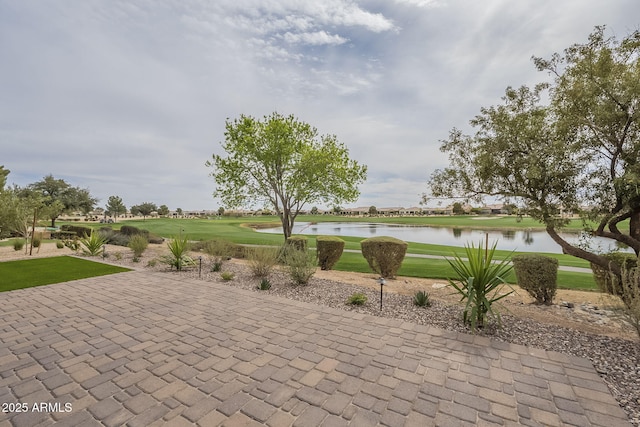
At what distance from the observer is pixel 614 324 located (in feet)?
15.6

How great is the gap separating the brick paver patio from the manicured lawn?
10.8 ft

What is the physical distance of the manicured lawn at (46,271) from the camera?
7.30 metres

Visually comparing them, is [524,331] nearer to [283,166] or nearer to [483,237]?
[283,166]

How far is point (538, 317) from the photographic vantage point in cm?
488

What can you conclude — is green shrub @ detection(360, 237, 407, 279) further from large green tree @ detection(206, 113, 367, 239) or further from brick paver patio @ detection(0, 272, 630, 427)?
large green tree @ detection(206, 113, 367, 239)

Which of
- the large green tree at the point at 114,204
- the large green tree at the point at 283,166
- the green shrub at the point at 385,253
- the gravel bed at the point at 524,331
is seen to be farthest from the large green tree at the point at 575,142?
the large green tree at the point at 114,204

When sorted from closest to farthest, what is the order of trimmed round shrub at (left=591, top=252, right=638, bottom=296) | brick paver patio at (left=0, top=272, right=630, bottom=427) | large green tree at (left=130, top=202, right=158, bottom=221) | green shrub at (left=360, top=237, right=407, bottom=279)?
1. brick paver patio at (left=0, top=272, right=630, bottom=427)
2. trimmed round shrub at (left=591, top=252, right=638, bottom=296)
3. green shrub at (left=360, top=237, right=407, bottom=279)
4. large green tree at (left=130, top=202, right=158, bottom=221)

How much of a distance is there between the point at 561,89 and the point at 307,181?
382 inches

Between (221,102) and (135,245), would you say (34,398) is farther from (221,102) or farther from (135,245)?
(221,102)

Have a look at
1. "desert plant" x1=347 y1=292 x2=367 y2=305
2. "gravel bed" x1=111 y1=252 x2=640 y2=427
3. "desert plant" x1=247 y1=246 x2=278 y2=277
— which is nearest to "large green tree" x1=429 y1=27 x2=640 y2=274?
"gravel bed" x1=111 y1=252 x2=640 y2=427

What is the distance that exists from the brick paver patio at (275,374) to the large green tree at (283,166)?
9.11 m

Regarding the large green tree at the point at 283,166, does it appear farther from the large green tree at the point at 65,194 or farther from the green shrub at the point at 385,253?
the large green tree at the point at 65,194

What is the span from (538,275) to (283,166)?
10.9 metres

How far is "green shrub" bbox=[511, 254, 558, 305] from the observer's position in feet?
18.3
